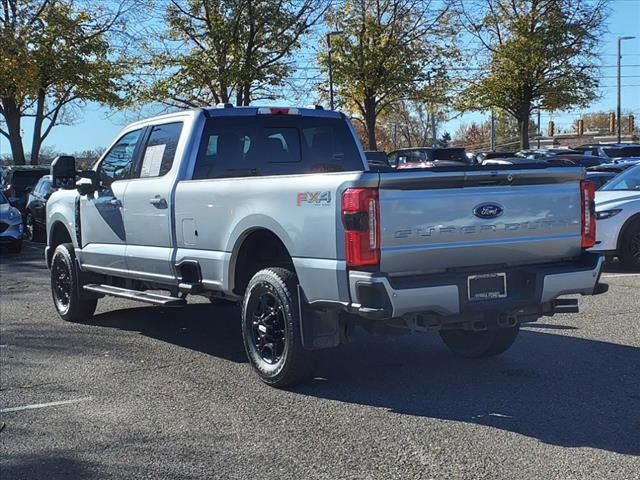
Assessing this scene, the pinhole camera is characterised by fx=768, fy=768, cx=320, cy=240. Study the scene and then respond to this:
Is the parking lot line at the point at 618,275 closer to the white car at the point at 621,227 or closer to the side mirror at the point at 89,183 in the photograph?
the white car at the point at 621,227

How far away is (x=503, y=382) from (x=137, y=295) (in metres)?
3.42

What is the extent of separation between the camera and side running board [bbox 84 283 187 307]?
671cm

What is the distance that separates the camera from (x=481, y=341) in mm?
6383

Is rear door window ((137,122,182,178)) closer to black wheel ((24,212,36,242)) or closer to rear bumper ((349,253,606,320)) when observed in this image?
rear bumper ((349,253,606,320))

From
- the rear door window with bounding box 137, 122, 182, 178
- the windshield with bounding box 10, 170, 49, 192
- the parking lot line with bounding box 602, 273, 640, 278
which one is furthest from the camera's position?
the windshield with bounding box 10, 170, 49, 192

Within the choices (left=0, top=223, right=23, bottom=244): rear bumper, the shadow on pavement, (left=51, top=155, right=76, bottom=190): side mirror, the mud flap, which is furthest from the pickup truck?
(left=0, top=223, right=23, bottom=244): rear bumper

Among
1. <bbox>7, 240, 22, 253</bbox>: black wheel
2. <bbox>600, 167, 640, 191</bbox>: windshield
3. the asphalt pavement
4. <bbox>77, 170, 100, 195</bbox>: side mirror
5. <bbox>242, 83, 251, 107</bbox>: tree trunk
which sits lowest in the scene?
the asphalt pavement

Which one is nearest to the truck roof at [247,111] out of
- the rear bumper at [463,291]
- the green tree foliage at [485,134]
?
the rear bumper at [463,291]

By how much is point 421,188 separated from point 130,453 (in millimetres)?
2387

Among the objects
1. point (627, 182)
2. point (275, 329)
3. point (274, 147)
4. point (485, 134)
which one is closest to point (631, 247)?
point (627, 182)

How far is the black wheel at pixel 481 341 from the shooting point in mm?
6305

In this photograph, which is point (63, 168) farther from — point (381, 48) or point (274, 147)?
point (381, 48)

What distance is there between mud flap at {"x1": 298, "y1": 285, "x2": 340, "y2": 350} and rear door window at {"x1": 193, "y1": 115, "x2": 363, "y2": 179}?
1864 millimetres

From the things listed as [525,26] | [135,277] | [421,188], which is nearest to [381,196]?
[421,188]
